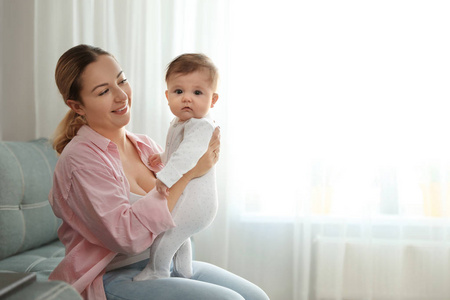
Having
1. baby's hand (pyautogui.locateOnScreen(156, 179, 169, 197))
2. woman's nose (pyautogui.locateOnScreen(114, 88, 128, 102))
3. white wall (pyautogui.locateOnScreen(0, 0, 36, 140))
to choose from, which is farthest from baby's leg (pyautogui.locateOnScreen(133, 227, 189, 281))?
white wall (pyautogui.locateOnScreen(0, 0, 36, 140))

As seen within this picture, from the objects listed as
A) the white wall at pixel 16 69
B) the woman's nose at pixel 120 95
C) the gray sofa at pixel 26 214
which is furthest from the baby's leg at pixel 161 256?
the white wall at pixel 16 69

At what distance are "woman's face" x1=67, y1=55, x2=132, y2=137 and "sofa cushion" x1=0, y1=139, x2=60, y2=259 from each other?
0.74 metres

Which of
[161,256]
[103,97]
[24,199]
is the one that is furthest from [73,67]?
[24,199]

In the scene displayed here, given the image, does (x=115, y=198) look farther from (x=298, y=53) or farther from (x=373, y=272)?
(x=373, y=272)

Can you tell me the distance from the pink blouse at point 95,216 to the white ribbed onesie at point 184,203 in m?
0.06

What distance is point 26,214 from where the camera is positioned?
2293 mm

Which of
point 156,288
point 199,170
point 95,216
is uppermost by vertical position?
point 199,170

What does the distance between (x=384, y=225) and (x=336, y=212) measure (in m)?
0.29

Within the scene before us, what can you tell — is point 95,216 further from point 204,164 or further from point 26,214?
point 26,214

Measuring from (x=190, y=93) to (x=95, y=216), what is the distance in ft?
1.64

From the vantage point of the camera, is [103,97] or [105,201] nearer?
[105,201]

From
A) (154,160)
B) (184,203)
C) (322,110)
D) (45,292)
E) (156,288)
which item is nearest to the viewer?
(45,292)

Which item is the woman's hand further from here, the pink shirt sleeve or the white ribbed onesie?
the pink shirt sleeve

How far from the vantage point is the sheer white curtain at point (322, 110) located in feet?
9.62
